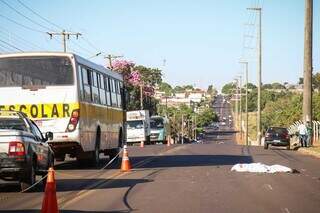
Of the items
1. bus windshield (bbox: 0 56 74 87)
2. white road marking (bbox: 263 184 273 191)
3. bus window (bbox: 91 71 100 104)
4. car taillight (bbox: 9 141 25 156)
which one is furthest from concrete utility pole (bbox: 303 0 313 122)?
car taillight (bbox: 9 141 25 156)

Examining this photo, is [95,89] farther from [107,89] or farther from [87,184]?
[87,184]

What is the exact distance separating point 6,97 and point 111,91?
685 centimetres

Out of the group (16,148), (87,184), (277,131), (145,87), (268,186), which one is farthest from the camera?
(145,87)

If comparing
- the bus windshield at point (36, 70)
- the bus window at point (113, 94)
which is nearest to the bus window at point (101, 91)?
the bus window at point (113, 94)

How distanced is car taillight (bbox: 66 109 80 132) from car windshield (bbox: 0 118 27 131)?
5185 mm

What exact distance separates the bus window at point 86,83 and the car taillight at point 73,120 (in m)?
1.07

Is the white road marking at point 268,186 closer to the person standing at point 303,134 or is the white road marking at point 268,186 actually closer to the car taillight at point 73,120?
the car taillight at point 73,120

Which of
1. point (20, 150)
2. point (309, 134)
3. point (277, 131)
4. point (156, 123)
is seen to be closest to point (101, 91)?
point (20, 150)

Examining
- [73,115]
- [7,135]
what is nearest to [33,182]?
[7,135]

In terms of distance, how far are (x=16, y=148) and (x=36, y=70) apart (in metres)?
7.62

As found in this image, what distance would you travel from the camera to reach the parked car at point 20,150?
51.8ft

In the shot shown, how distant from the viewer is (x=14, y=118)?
58.3 ft

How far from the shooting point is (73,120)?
23.0 meters

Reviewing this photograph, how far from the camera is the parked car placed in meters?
15.8
